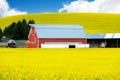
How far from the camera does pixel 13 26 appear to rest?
136 m

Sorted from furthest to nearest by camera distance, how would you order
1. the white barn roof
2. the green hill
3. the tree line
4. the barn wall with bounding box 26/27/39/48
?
the green hill → the tree line → the white barn roof → the barn wall with bounding box 26/27/39/48

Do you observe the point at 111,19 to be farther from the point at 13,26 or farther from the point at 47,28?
the point at 47,28

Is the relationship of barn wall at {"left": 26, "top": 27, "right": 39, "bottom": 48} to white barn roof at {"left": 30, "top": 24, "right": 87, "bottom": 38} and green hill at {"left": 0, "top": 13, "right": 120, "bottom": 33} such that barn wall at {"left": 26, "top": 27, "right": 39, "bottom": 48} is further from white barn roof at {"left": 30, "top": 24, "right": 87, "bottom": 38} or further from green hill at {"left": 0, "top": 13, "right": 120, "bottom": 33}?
green hill at {"left": 0, "top": 13, "right": 120, "bottom": 33}

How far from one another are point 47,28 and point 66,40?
186 inches

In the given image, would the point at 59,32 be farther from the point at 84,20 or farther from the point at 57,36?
the point at 84,20

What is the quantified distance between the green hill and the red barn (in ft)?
161

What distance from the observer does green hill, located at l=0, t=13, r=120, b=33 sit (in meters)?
151

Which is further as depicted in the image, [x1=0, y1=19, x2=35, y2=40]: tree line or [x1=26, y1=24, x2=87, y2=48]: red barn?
[x1=0, y1=19, x2=35, y2=40]: tree line

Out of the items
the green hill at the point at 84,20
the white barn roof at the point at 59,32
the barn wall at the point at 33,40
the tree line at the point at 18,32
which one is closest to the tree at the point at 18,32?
the tree line at the point at 18,32

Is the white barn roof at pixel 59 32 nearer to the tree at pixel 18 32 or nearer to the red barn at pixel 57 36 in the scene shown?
the red barn at pixel 57 36

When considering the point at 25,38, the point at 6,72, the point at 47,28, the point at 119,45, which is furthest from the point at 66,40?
the point at 6,72

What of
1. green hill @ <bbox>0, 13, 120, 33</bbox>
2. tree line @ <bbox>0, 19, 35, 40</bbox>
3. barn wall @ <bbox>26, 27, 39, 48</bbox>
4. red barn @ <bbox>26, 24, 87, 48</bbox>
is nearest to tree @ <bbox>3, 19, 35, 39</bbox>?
tree line @ <bbox>0, 19, 35, 40</bbox>

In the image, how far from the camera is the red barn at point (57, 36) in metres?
91.6

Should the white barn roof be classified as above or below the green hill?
below
